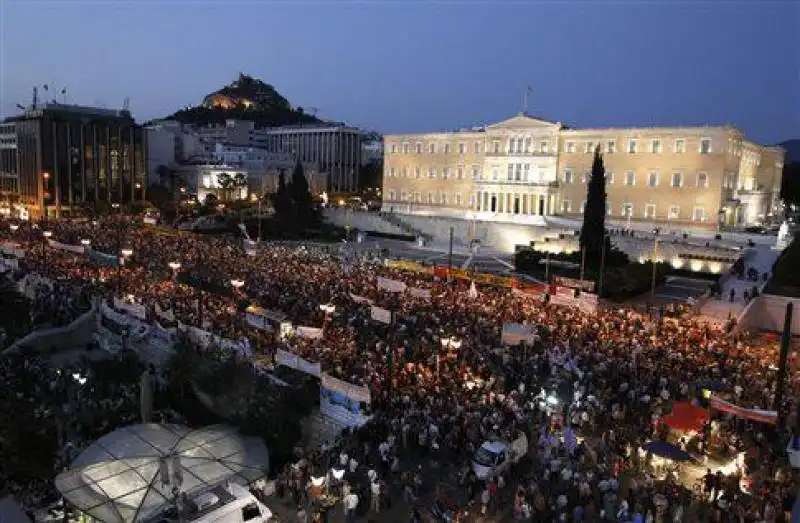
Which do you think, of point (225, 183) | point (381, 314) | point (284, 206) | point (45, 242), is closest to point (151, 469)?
point (381, 314)

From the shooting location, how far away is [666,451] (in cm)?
1460

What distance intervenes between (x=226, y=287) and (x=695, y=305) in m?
23.0

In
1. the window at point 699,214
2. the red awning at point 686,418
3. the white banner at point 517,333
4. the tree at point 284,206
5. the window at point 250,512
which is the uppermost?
the window at point 699,214

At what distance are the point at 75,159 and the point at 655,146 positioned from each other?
74.3m

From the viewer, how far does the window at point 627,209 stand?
190ft

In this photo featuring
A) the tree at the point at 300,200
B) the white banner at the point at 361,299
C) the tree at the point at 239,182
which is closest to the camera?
the white banner at the point at 361,299

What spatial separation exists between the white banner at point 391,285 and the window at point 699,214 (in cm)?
3448

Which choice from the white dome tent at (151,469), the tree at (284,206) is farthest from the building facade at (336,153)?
the white dome tent at (151,469)

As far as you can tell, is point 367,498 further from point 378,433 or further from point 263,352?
point 263,352

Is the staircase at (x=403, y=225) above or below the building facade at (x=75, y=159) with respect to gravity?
below

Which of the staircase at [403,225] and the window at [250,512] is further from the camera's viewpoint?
the staircase at [403,225]

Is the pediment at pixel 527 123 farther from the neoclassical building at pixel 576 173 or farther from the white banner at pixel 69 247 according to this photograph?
the white banner at pixel 69 247

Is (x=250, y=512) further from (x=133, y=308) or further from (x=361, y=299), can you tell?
(x=133, y=308)

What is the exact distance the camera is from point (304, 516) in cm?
1347
